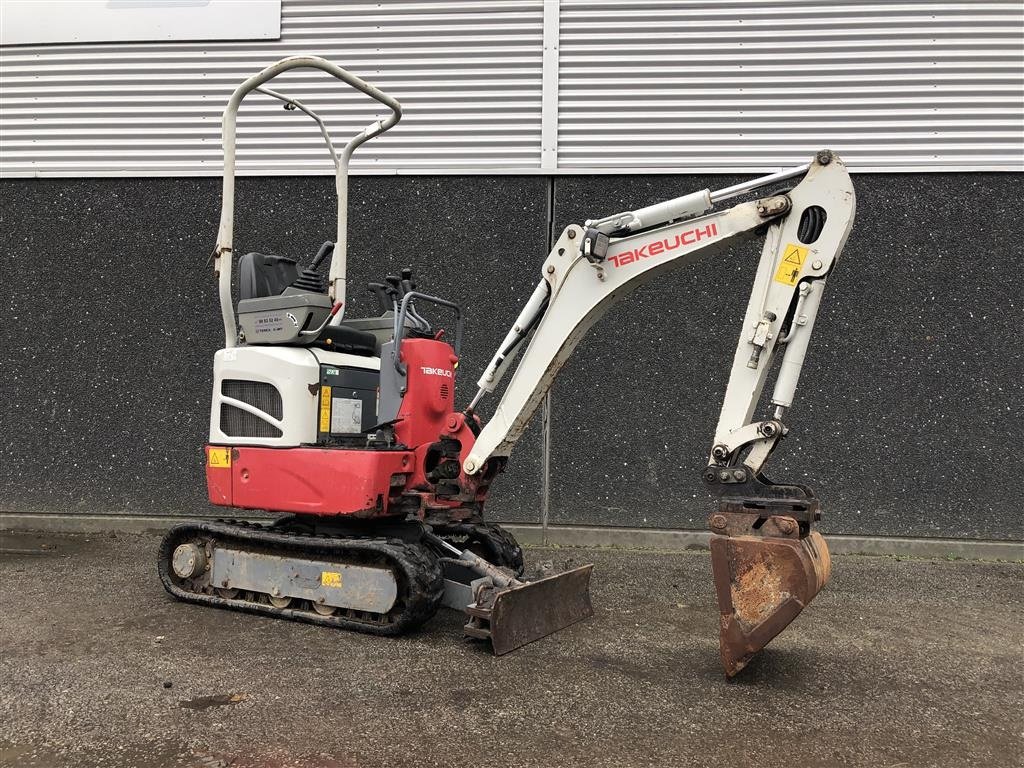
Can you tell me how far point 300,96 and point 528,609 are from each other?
5.43m

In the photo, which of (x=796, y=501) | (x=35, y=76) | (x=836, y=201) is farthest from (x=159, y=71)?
(x=796, y=501)

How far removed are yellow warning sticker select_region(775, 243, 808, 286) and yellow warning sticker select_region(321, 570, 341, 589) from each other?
9.23 ft

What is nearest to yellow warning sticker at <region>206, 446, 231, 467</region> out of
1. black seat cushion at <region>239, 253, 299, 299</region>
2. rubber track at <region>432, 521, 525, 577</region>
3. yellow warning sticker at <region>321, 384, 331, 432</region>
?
yellow warning sticker at <region>321, 384, 331, 432</region>

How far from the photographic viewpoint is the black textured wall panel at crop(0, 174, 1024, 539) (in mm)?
6652

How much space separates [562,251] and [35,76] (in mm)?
6364

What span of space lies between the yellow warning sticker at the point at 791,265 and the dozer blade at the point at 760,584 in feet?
3.83

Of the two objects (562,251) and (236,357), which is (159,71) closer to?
(236,357)

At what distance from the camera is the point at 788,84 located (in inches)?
267

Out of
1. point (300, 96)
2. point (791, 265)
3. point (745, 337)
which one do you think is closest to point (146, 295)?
point (300, 96)

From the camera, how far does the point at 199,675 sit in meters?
3.53

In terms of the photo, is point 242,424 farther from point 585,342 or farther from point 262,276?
point 585,342

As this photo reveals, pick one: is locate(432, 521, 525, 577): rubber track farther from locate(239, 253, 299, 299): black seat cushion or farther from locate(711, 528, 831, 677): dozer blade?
locate(239, 253, 299, 299): black seat cushion

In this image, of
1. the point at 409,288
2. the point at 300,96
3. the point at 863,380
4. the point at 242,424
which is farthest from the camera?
the point at 300,96

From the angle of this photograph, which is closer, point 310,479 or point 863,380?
point 310,479
